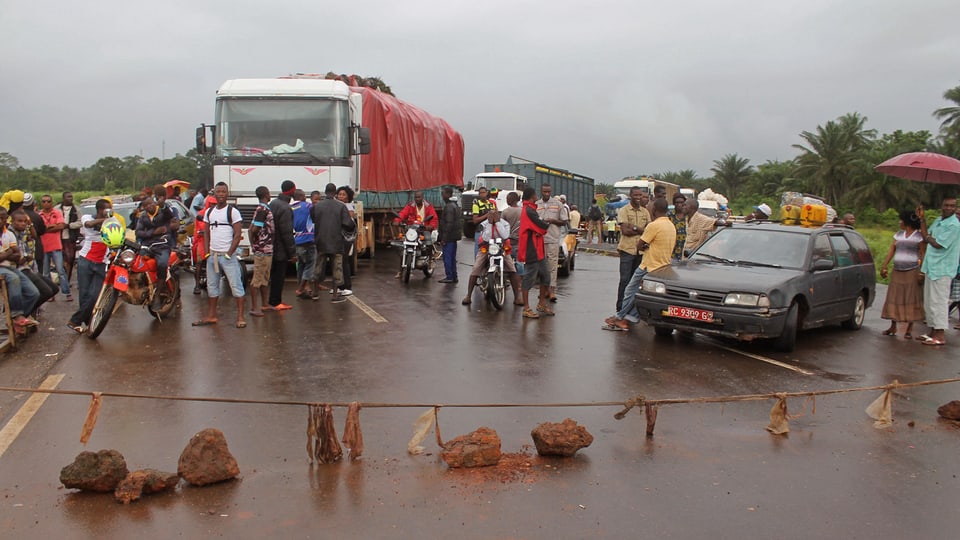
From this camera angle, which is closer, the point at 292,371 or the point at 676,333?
the point at 292,371

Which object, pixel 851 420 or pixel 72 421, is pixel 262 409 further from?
pixel 851 420

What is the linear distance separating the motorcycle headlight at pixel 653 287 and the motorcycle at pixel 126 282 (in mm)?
5931

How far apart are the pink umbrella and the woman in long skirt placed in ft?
2.53

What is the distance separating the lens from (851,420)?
6258 millimetres

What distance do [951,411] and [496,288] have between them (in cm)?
632

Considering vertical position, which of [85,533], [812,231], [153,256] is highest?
[812,231]

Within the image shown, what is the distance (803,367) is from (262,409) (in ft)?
18.1

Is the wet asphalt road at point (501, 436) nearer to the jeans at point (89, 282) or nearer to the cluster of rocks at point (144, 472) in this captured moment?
the cluster of rocks at point (144, 472)

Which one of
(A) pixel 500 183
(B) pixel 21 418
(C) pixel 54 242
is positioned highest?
(A) pixel 500 183

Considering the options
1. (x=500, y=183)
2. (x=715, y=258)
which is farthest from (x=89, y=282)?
(x=500, y=183)

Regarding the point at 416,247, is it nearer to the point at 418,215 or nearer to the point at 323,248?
the point at 418,215

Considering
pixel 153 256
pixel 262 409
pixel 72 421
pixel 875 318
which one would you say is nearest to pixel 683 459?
pixel 262 409

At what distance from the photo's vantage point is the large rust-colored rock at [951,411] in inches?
247

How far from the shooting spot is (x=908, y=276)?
998 cm
